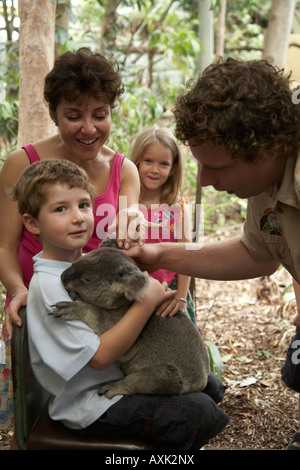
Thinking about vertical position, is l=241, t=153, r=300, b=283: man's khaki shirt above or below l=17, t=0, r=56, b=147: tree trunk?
below

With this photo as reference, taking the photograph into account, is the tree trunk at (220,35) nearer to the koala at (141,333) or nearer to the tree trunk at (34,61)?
the tree trunk at (34,61)

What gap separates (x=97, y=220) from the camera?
7.31 feet

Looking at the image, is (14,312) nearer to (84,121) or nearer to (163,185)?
(84,121)

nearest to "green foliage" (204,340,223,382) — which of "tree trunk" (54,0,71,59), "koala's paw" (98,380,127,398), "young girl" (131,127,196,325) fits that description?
"young girl" (131,127,196,325)

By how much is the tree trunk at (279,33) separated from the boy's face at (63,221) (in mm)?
5059

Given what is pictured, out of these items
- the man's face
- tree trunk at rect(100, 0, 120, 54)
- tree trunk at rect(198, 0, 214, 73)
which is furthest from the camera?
tree trunk at rect(100, 0, 120, 54)

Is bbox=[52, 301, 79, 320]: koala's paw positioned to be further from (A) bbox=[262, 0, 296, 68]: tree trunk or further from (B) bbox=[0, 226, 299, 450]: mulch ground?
(A) bbox=[262, 0, 296, 68]: tree trunk

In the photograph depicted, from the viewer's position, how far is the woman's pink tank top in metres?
2.15

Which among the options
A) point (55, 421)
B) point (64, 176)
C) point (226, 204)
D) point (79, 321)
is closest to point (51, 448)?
point (55, 421)

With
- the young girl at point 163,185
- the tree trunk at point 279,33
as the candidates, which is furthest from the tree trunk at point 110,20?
the young girl at point 163,185

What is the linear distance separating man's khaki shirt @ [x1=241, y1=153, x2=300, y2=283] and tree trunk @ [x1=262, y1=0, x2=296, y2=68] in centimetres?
459

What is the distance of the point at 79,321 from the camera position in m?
1.55

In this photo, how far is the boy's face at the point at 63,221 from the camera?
167 cm

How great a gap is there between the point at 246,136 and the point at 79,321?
781 millimetres
